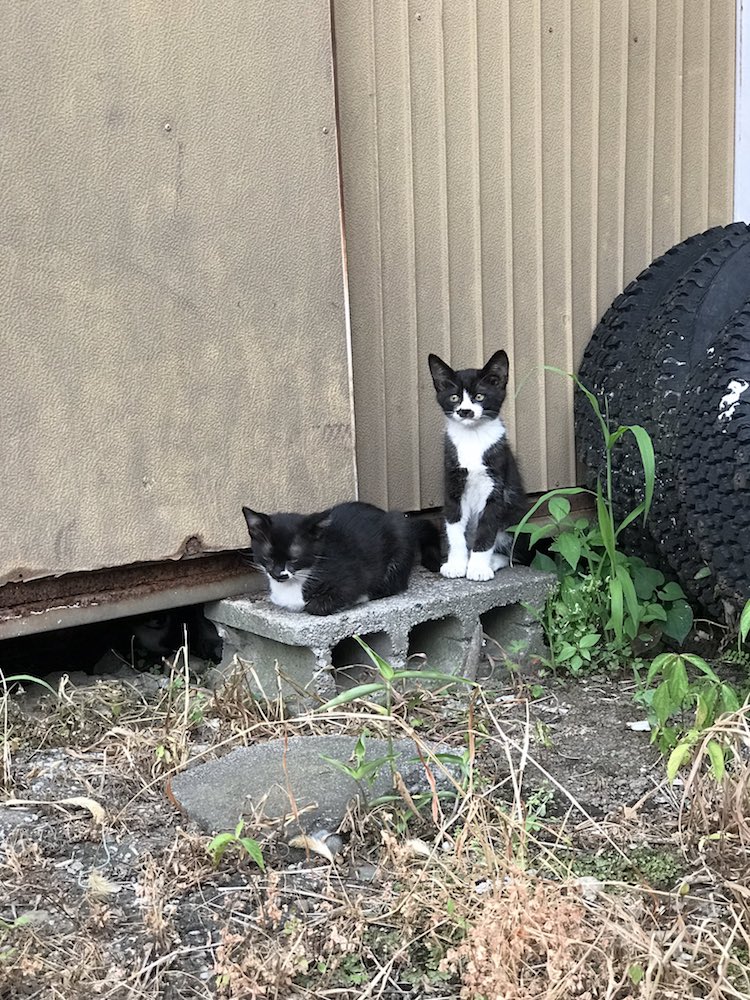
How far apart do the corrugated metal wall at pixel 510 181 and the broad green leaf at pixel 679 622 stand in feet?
2.50

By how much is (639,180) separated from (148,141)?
217cm

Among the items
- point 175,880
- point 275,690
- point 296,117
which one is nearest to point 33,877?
point 175,880

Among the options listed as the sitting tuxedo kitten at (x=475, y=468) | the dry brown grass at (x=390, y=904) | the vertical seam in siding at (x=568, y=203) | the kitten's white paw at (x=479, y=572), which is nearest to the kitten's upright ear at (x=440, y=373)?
the sitting tuxedo kitten at (x=475, y=468)

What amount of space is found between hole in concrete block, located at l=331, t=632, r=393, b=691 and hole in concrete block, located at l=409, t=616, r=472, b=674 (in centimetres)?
16

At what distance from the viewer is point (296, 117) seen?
129 inches

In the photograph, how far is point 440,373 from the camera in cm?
366

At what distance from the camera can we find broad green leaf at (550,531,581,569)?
3628 mm

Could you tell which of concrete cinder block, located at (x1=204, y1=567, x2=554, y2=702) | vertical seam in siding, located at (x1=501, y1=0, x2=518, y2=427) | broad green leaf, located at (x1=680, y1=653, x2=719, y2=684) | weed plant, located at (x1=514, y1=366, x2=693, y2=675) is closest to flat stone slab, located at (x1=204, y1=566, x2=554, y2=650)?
concrete cinder block, located at (x1=204, y1=567, x2=554, y2=702)

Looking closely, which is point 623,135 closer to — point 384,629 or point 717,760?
point 384,629

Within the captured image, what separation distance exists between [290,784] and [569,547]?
61.6 inches

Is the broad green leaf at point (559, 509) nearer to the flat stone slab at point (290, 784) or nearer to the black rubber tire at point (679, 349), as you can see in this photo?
the black rubber tire at point (679, 349)

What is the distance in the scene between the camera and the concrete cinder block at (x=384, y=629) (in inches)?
126

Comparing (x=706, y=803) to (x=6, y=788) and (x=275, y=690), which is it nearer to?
(x=275, y=690)

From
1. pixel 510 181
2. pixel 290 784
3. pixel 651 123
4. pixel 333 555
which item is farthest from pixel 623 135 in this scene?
pixel 290 784
